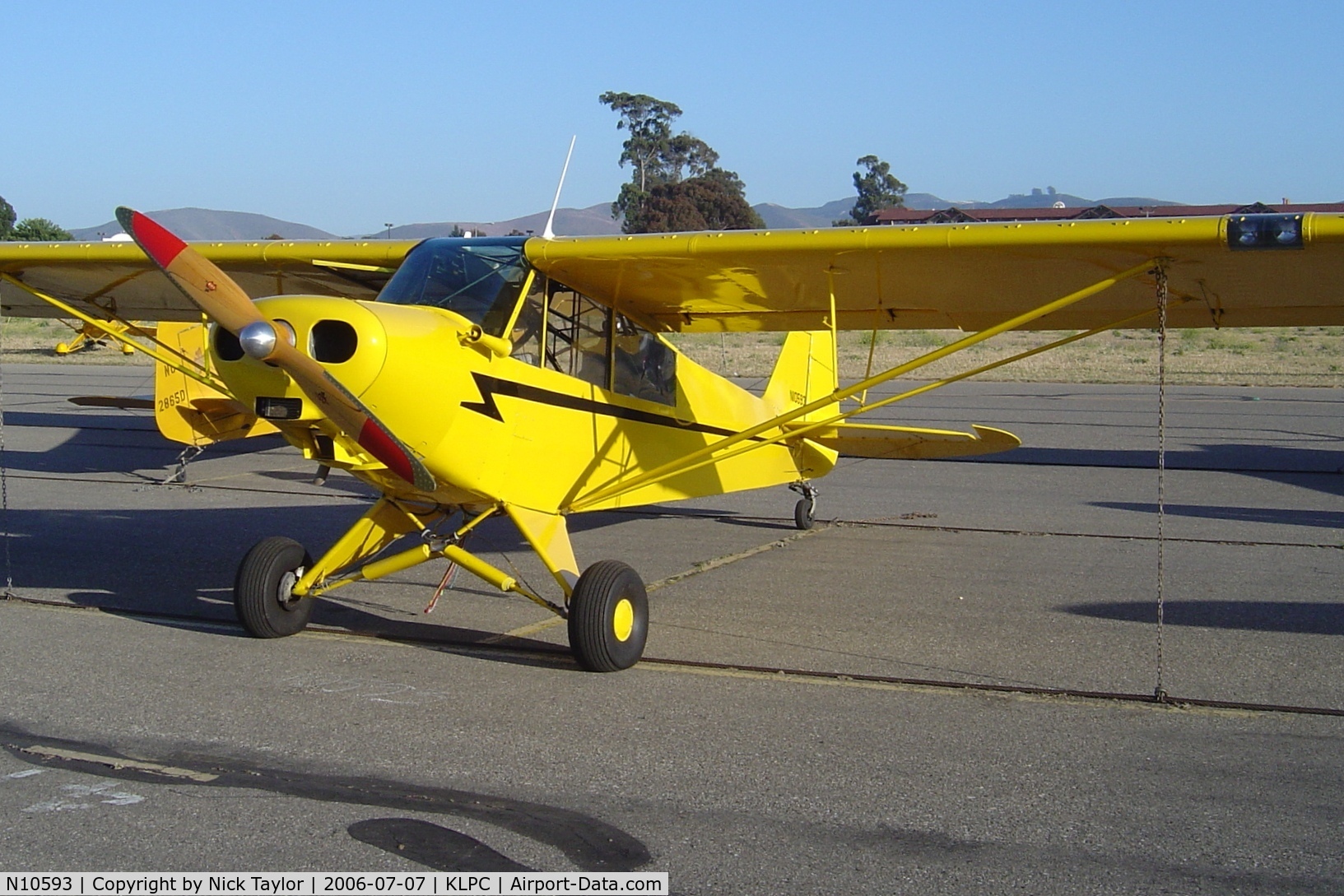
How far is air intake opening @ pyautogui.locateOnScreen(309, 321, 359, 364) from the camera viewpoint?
570 cm

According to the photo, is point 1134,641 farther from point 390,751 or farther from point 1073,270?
point 390,751

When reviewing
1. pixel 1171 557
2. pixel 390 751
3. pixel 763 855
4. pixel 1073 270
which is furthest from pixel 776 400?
pixel 763 855

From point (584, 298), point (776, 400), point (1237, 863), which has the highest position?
point (584, 298)

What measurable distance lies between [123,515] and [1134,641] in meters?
9.10

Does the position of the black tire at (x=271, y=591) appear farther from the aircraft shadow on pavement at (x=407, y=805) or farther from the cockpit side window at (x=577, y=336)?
the cockpit side window at (x=577, y=336)

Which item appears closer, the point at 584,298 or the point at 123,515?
the point at 584,298

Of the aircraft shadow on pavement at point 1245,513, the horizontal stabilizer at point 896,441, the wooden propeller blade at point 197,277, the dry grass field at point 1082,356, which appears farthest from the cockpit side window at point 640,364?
the dry grass field at point 1082,356

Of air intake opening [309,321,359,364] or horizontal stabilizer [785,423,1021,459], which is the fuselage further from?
horizontal stabilizer [785,423,1021,459]

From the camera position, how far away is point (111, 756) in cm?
483

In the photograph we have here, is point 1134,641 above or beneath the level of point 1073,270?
beneath

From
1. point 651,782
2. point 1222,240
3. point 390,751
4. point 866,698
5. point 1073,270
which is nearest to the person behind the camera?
point 651,782

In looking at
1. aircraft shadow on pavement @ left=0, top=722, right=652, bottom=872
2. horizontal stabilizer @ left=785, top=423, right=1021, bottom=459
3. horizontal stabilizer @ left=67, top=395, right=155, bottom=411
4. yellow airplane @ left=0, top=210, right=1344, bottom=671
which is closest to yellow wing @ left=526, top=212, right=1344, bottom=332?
yellow airplane @ left=0, top=210, right=1344, bottom=671

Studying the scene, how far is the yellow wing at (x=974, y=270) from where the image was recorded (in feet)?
21.2

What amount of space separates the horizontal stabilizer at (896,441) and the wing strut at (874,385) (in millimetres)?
2999
